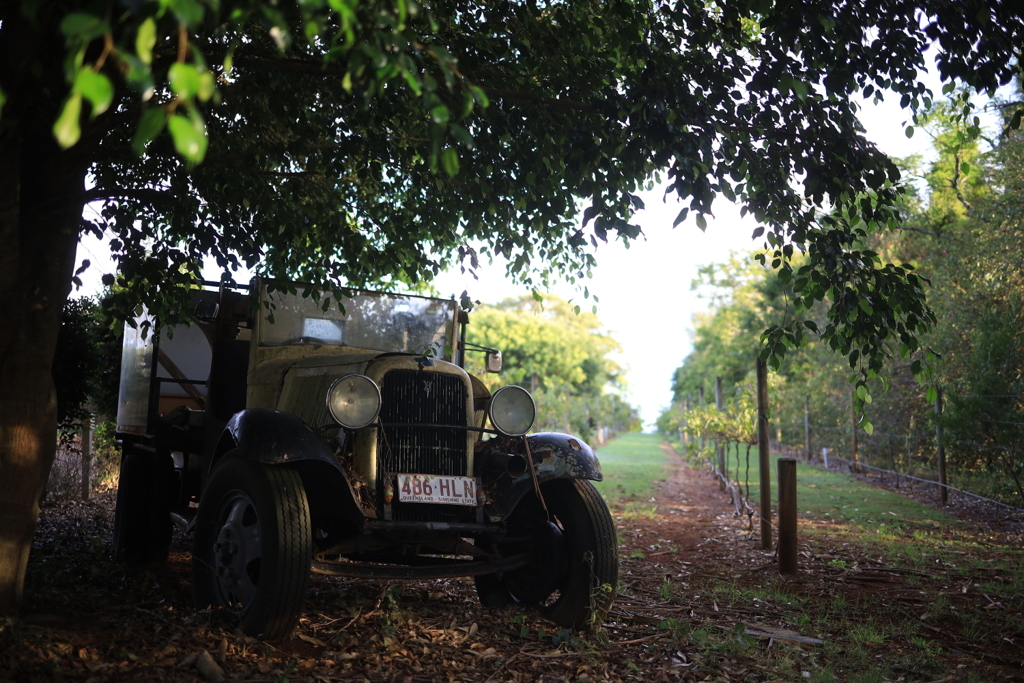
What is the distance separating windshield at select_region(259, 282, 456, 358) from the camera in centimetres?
597

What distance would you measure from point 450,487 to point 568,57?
299 centimetres

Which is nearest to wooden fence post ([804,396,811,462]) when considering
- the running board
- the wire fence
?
the wire fence

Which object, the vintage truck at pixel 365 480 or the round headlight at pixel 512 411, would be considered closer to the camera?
the vintage truck at pixel 365 480

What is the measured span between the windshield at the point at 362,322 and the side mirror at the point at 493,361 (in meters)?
0.45

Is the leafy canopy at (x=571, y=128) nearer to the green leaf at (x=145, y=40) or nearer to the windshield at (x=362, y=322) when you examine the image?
the windshield at (x=362, y=322)

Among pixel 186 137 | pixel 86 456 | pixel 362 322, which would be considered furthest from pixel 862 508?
pixel 186 137

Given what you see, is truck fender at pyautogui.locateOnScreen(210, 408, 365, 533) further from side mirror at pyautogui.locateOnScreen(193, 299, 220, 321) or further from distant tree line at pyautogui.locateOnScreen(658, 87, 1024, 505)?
distant tree line at pyautogui.locateOnScreen(658, 87, 1024, 505)

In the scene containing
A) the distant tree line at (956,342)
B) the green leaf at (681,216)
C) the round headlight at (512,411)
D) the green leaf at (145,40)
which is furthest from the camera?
the distant tree line at (956,342)

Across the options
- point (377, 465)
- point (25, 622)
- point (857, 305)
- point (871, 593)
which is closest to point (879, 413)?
point (871, 593)

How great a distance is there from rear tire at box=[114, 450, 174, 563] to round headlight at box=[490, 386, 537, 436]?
3097 mm

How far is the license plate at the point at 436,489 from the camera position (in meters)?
4.57

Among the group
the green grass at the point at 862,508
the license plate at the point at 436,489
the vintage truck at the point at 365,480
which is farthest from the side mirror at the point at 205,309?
the green grass at the point at 862,508

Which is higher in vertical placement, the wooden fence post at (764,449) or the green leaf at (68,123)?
the green leaf at (68,123)

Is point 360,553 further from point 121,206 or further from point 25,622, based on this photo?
point 121,206
